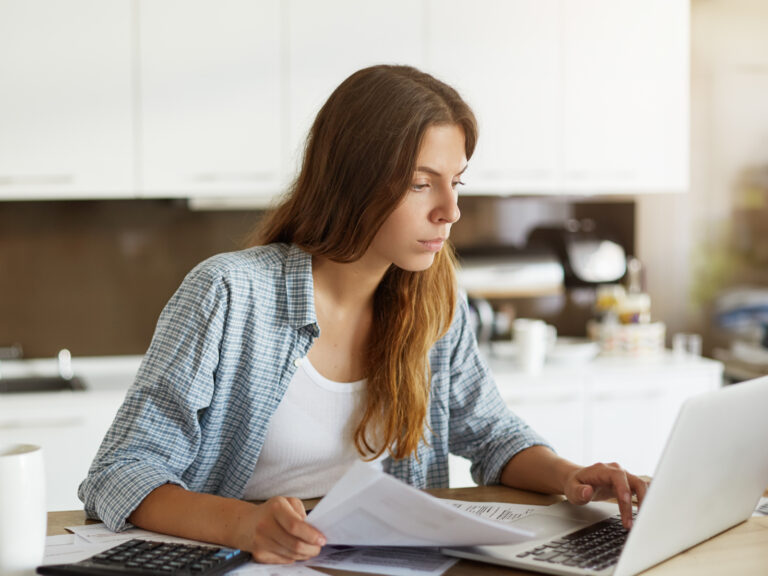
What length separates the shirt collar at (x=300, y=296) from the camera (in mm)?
1382

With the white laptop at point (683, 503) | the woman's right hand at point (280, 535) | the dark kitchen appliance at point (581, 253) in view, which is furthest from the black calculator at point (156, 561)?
the dark kitchen appliance at point (581, 253)

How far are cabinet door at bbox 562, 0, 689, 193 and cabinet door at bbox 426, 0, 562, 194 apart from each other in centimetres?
7

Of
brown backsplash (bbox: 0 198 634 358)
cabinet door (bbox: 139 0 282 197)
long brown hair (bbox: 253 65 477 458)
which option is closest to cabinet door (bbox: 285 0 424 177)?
cabinet door (bbox: 139 0 282 197)

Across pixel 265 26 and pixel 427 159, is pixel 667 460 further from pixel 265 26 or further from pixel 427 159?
pixel 265 26

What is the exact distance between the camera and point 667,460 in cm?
91

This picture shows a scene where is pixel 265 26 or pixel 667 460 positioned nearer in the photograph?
pixel 667 460

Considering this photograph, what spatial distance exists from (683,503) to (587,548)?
0.12 metres

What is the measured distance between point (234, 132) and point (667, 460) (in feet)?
7.19

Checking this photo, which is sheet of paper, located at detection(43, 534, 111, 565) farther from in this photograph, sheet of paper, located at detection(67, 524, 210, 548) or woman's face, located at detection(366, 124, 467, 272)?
woman's face, located at detection(366, 124, 467, 272)

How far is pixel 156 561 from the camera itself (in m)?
0.95

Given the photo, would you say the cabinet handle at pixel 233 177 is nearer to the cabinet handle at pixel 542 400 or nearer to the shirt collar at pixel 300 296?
the cabinet handle at pixel 542 400

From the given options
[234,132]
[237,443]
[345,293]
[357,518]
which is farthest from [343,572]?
[234,132]

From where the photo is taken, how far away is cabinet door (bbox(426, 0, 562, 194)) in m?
2.98

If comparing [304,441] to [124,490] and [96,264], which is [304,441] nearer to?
[124,490]
